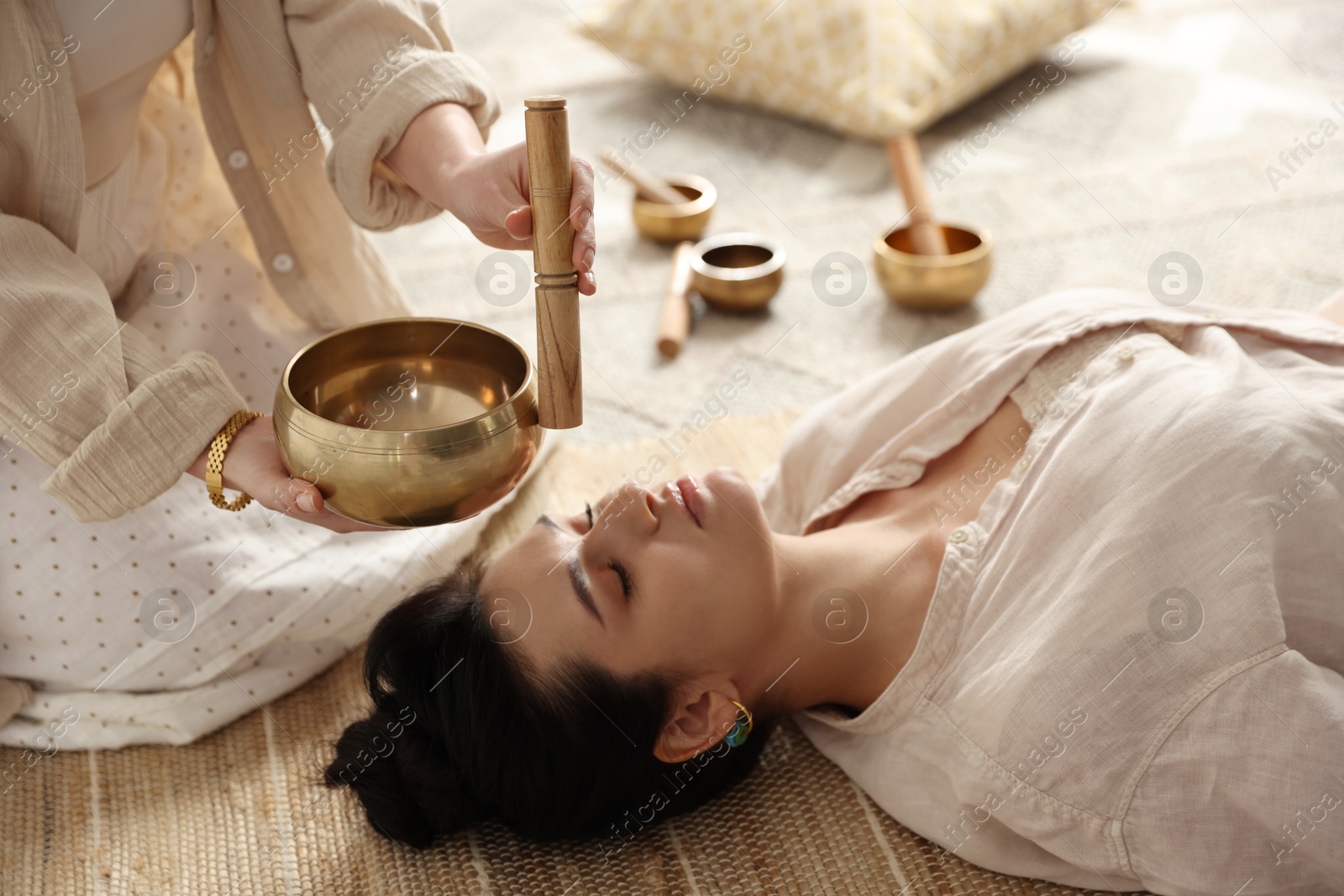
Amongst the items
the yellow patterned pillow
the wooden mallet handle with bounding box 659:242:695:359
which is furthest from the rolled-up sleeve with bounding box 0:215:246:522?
the yellow patterned pillow

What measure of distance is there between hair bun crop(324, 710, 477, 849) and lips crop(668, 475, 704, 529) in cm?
41

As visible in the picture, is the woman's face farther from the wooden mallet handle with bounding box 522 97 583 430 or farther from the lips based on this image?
the wooden mallet handle with bounding box 522 97 583 430

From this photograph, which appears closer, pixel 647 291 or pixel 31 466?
pixel 31 466

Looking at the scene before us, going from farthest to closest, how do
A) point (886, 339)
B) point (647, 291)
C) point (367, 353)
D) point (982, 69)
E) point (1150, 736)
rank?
point (982, 69) → point (647, 291) → point (886, 339) → point (367, 353) → point (1150, 736)

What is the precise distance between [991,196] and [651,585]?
1.99m

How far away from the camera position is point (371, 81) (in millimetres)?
1544

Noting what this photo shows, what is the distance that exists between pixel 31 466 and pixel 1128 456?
1404 mm

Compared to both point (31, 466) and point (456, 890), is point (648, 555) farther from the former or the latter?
point (31, 466)

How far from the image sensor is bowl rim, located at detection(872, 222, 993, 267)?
2439 millimetres

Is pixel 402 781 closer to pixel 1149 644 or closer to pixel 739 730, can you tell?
pixel 739 730

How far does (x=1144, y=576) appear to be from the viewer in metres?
1.26

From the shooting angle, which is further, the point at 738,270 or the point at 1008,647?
the point at 738,270

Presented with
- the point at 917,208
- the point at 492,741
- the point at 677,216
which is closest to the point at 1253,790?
the point at 492,741

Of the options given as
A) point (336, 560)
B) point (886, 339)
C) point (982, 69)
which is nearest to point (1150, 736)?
point (336, 560)
